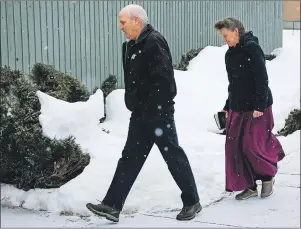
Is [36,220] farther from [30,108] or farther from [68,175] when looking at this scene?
[30,108]

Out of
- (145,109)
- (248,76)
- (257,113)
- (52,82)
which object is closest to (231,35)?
(248,76)

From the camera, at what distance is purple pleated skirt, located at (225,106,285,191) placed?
5406 mm

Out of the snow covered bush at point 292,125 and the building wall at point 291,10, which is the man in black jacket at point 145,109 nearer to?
the snow covered bush at point 292,125

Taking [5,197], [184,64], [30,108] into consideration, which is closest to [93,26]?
[184,64]

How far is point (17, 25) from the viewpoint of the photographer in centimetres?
825

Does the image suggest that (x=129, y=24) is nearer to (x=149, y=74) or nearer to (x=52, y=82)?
(x=149, y=74)

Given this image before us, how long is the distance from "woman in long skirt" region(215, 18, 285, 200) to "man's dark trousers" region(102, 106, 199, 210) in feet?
2.54

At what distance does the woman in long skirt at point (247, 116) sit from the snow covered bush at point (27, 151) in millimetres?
1409

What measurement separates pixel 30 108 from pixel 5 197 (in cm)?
88

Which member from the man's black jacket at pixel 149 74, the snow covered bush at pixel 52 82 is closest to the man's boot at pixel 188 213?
the man's black jacket at pixel 149 74

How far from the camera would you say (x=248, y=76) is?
5.28 m

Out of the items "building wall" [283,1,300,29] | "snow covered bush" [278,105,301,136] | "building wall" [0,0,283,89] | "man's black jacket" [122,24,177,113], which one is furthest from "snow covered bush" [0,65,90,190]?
"building wall" [283,1,300,29]

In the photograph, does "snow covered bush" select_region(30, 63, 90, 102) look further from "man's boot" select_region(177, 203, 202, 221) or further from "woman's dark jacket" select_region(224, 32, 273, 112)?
"man's boot" select_region(177, 203, 202, 221)

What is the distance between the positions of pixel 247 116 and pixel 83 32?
4.75 m
